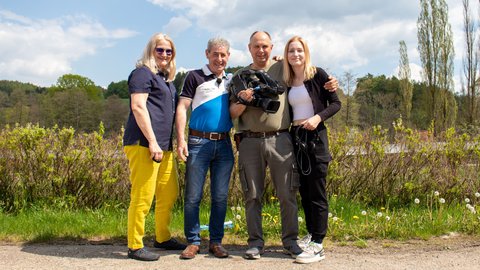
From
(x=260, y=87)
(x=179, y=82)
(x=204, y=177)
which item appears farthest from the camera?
(x=179, y=82)

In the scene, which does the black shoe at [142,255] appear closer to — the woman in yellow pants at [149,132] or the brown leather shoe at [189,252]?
the woman in yellow pants at [149,132]

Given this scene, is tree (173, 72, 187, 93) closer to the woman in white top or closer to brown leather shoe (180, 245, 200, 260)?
the woman in white top

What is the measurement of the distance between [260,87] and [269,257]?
5.30ft

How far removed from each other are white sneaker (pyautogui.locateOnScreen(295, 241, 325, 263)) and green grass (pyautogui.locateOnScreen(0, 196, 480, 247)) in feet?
2.30

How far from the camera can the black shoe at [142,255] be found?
14.0ft

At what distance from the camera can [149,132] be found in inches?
164

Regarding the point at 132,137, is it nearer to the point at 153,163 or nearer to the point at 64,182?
the point at 153,163

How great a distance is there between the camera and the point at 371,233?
16.9 ft

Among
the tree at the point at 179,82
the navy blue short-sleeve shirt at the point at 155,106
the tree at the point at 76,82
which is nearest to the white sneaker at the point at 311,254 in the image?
the navy blue short-sleeve shirt at the point at 155,106

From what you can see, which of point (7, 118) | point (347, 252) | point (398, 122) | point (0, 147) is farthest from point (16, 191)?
point (7, 118)

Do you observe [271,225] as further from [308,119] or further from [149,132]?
[149,132]

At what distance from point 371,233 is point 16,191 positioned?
473 centimetres

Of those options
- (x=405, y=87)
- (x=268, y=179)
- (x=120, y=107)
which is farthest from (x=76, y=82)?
(x=268, y=179)

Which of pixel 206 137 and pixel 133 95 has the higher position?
pixel 133 95
